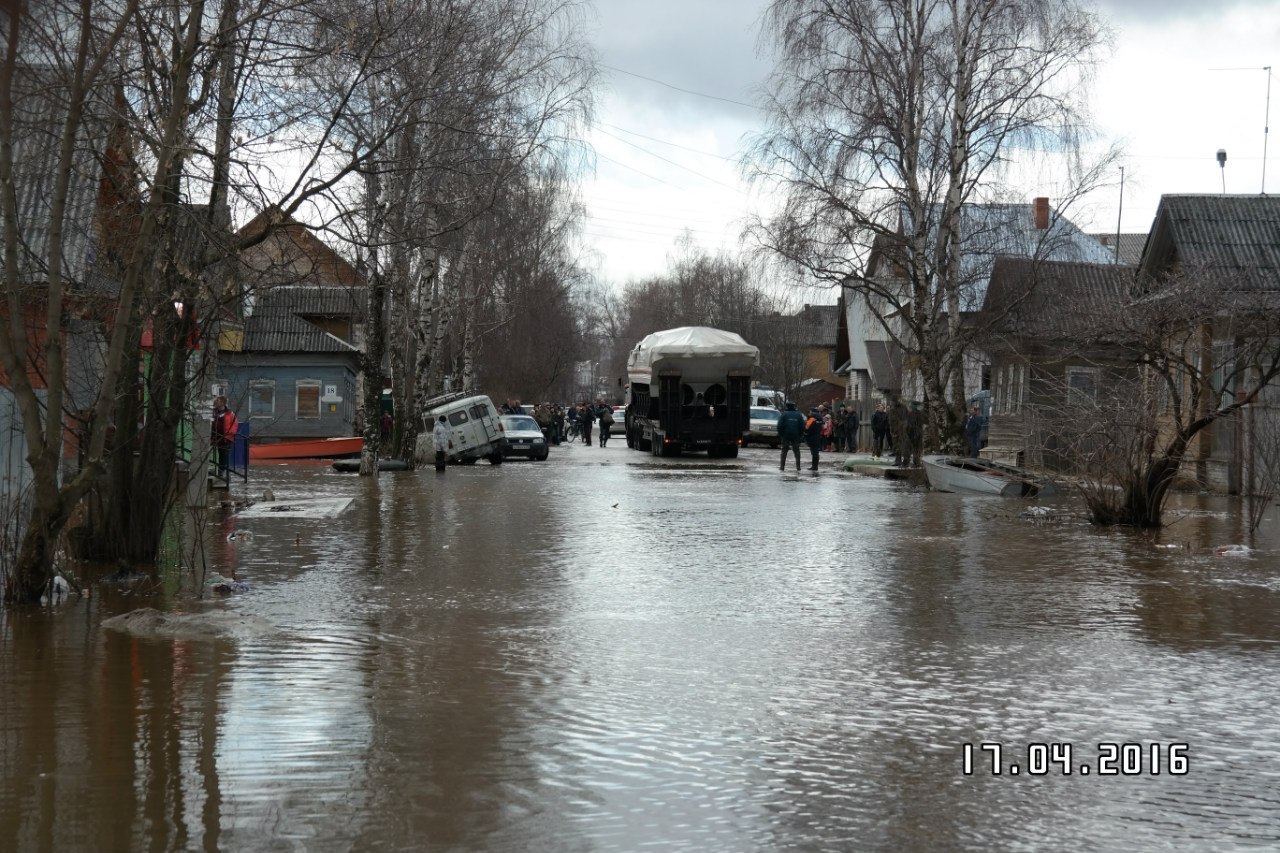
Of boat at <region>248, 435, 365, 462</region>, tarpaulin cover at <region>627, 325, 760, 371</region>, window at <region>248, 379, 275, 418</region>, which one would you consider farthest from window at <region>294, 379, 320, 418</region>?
tarpaulin cover at <region>627, 325, 760, 371</region>

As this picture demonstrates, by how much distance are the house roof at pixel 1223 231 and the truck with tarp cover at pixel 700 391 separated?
18.6m

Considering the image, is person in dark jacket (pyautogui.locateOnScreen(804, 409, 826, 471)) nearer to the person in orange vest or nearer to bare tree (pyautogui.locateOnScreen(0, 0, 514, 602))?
the person in orange vest

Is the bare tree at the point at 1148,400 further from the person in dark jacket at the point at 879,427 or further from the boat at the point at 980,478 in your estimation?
the person in dark jacket at the point at 879,427

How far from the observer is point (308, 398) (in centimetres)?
5506

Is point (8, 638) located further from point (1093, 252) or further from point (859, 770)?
point (1093, 252)

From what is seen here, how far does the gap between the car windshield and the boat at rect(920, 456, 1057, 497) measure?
1911 centimetres

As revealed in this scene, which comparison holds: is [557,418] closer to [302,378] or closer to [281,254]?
[302,378]

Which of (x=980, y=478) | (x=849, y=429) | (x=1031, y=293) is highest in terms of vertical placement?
(x=1031, y=293)

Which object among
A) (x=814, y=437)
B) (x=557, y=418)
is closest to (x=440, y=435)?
(x=814, y=437)

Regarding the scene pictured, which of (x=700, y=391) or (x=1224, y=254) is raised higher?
(x=1224, y=254)

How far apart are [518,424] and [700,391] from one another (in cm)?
585

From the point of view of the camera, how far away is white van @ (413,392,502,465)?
3931cm
